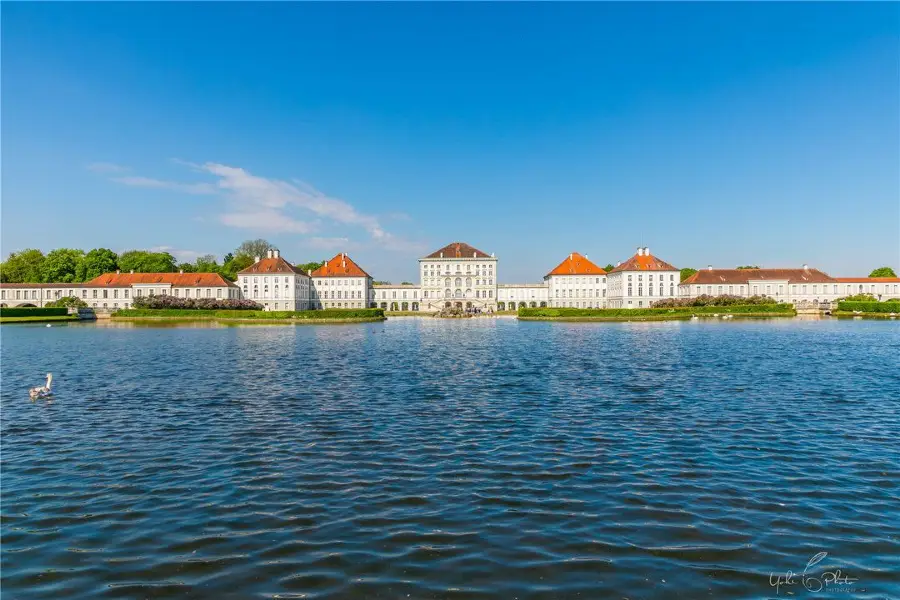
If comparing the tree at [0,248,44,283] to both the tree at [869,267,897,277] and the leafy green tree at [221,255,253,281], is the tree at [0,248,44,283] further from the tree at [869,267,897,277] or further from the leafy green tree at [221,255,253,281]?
the tree at [869,267,897,277]

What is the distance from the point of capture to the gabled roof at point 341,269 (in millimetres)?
112688

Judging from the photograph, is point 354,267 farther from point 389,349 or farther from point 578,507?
point 578,507

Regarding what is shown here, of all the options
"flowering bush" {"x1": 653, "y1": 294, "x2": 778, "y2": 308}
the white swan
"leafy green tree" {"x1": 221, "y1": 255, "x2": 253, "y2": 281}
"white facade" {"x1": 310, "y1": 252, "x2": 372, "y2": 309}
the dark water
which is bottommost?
the dark water

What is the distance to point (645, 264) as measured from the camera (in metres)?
106

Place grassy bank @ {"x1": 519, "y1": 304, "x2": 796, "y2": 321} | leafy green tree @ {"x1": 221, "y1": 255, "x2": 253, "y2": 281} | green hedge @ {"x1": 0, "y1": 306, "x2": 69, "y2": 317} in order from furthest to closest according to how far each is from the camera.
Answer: leafy green tree @ {"x1": 221, "y1": 255, "x2": 253, "y2": 281}, green hedge @ {"x1": 0, "y1": 306, "x2": 69, "y2": 317}, grassy bank @ {"x1": 519, "y1": 304, "x2": 796, "y2": 321}

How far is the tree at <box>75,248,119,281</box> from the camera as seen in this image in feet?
365

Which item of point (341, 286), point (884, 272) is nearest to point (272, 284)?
point (341, 286)

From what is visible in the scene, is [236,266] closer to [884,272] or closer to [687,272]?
[687,272]

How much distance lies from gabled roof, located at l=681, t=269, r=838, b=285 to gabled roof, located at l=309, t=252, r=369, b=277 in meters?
65.4

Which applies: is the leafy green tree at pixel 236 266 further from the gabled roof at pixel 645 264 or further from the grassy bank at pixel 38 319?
the gabled roof at pixel 645 264

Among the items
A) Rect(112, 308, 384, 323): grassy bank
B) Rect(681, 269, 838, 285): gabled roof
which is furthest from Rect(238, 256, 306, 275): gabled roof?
Rect(681, 269, 838, 285): gabled roof

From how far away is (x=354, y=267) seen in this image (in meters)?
114

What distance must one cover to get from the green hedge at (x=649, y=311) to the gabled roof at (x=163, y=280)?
57489 mm

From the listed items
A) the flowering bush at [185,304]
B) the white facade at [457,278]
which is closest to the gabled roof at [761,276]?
the white facade at [457,278]
